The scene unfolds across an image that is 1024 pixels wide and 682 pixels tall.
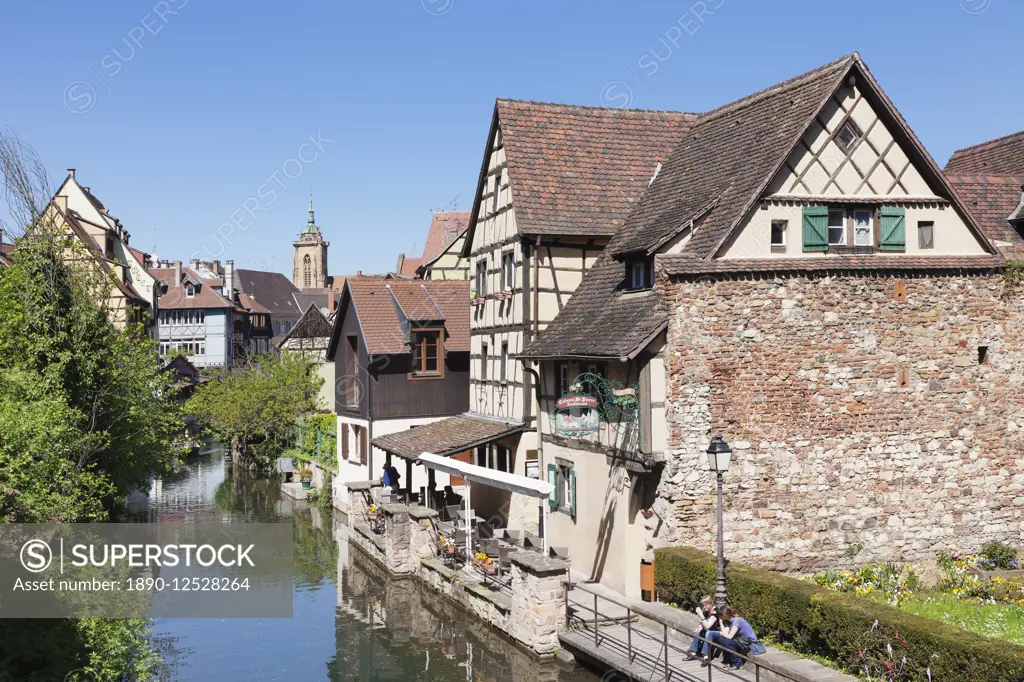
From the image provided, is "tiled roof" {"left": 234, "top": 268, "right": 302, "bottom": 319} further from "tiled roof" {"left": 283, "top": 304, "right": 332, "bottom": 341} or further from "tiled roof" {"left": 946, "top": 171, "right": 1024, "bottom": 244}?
"tiled roof" {"left": 946, "top": 171, "right": 1024, "bottom": 244}

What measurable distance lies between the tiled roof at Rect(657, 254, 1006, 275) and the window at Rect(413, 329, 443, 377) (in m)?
16.0

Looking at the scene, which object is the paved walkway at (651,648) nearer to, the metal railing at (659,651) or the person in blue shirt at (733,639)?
the metal railing at (659,651)

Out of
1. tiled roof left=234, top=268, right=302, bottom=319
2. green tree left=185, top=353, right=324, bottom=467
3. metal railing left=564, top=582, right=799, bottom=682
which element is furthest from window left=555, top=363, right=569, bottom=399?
tiled roof left=234, top=268, right=302, bottom=319

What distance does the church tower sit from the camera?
15050 cm

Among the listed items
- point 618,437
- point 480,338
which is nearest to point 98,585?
point 618,437

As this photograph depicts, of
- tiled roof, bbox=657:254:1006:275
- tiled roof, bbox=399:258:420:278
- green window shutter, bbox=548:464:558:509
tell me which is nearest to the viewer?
tiled roof, bbox=657:254:1006:275

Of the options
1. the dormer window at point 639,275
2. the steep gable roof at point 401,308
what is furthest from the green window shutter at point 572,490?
the steep gable roof at point 401,308

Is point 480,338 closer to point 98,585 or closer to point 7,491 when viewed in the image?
point 98,585

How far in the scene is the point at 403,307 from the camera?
1334 inches

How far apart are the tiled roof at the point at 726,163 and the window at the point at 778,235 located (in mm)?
804

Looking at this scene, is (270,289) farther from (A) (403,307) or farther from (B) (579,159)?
(B) (579,159)

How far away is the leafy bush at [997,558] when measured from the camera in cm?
2034

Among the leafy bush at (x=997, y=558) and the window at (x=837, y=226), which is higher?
the window at (x=837, y=226)

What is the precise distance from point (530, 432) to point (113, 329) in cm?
982
